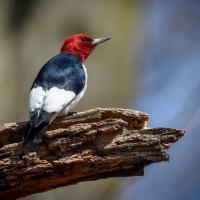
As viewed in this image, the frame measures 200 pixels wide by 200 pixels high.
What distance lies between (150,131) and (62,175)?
0.55 m

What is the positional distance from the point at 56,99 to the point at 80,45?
1316mm

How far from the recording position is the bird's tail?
4000 millimetres

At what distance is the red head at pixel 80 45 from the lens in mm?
5296

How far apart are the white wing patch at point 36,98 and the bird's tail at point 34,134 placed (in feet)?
0.51

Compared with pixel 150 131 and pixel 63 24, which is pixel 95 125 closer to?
pixel 150 131

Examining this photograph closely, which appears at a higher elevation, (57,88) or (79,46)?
(79,46)

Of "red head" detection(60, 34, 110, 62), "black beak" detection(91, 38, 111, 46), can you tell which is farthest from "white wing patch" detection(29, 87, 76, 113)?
"red head" detection(60, 34, 110, 62)

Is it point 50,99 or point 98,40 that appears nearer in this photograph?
point 50,99

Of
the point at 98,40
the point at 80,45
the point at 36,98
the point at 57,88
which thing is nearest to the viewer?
the point at 36,98

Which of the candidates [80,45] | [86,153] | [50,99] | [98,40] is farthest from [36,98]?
[80,45]

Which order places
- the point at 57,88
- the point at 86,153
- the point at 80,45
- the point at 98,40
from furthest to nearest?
1. the point at 80,45
2. the point at 98,40
3. the point at 57,88
4. the point at 86,153

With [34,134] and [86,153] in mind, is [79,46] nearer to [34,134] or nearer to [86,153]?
[34,134]

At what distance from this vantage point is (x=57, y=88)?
15.4ft

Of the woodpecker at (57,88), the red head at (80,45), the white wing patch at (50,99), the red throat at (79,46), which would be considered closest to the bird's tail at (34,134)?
the woodpecker at (57,88)
